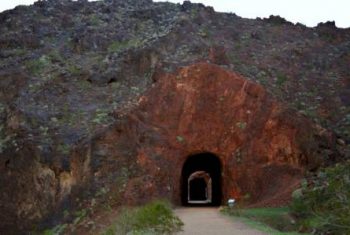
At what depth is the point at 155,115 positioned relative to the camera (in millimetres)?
21312

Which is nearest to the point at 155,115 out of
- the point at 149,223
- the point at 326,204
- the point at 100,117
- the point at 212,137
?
the point at 100,117

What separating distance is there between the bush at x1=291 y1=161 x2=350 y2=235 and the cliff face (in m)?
2.54

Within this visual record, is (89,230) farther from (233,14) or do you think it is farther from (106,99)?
(233,14)

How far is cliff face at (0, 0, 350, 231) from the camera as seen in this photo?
19.6 metres

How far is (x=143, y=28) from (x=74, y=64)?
16.5 ft

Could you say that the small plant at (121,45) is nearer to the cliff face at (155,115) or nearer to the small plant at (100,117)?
the cliff face at (155,115)

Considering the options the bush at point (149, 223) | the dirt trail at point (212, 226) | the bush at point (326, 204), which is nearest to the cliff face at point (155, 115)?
the bush at point (326, 204)

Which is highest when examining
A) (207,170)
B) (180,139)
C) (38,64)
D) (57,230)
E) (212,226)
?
(38,64)

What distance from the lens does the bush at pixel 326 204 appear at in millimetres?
11320

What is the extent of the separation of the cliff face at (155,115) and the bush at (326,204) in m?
Answer: 2.54

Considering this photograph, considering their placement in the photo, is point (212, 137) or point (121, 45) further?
point (121, 45)

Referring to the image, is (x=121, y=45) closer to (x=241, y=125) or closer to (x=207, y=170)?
(x=207, y=170)

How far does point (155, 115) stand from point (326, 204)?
9.43 meters

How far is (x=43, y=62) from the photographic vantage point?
25.9 meters
